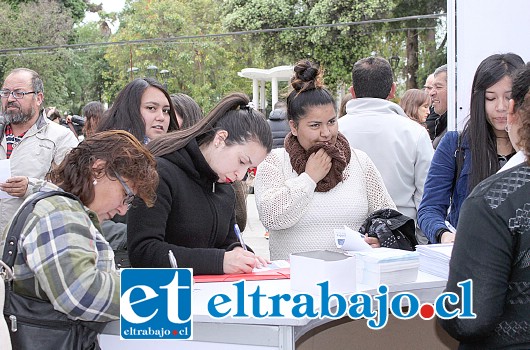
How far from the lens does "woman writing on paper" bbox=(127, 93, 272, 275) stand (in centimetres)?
244

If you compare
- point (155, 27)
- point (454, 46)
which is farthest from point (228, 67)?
point (454, 46)

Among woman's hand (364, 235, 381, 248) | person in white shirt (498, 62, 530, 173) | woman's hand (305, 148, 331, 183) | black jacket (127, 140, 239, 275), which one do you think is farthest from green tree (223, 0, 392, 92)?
person in white shirt (498, 62, 530, 173)

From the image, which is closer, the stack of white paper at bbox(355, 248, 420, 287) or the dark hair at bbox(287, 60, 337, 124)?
the stack of white paper at bbox(355, 248, 420, 287)

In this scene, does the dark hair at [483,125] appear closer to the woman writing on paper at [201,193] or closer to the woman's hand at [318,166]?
the woman's hand at [318,166]

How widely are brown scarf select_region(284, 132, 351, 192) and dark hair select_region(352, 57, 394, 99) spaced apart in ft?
3.11

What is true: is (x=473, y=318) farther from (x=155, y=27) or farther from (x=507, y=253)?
(x=155, y=27)

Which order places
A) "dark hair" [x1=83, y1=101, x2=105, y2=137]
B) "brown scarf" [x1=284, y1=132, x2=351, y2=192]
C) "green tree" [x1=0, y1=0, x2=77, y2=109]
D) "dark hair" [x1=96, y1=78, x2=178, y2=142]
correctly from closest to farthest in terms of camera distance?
"brown scarf" [x1=284, y1=132, x2=351, y2=192] → "dark hair" [x1=96, y1=78, x2=178, y2=142] → "dark hair" [x1=83, y1=101, x2=105, y2=137] → "green tree" [x1=0, y1=0, x2=77, y2=109]

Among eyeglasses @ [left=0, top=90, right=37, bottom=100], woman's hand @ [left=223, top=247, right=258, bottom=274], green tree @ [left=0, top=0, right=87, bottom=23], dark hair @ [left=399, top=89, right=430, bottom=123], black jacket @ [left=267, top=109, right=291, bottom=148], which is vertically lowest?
black jacket @ [left=267, top=109, right=291, bottom=148]

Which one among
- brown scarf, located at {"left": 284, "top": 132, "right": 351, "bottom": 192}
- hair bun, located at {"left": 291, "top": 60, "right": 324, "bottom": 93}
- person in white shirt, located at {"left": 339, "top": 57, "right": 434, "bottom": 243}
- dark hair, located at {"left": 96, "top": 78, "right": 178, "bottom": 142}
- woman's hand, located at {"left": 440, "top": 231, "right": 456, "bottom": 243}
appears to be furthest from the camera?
person in white shirt, located at {"left": 339, "top": 57, "right": 434, "bottom": 243}

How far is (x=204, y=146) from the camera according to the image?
104 inches

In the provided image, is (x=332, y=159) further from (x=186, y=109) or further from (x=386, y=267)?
(x=186, y=109)

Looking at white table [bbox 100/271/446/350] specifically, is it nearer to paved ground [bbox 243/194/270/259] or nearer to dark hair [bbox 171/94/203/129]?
dark hair [bbox 171/94/203/129]

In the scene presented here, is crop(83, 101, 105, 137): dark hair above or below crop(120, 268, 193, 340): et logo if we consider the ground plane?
above

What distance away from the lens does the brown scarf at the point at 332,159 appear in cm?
299
